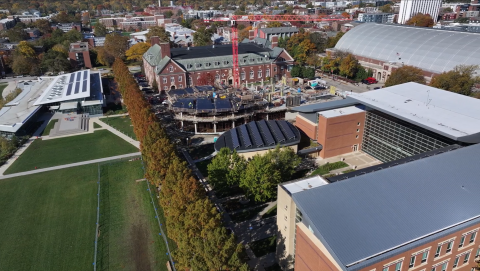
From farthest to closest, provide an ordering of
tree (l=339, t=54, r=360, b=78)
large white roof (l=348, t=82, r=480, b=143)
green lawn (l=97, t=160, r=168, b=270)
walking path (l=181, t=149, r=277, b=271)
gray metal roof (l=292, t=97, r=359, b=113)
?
1. tree (l=339, t=54, r=360, b=78)
2. gray metal roof (l=292, t=97, r=359, b=113)
3. large white roof (l=348, t=82, r=480, b=143)
4. green lawn (l=97, t=160, r=168, b=270)
5. walking path (l=181, t=149, r=277, b=271)

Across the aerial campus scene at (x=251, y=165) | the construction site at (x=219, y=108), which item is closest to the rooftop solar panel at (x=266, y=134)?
the aerial campus scene at (x=251, y=165)

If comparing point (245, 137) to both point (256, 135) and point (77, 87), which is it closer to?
point (256, 135)

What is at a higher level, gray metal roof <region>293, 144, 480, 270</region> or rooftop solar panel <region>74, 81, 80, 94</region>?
gray metal roof <region>293, 144, 480, 270</region>

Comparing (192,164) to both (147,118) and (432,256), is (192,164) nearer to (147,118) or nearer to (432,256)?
(147,118)

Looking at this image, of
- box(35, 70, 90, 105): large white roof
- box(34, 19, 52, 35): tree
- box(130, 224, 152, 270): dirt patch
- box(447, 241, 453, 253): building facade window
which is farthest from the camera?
box(34, 19, 52, 35): tree

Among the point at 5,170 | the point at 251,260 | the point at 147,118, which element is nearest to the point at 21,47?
the point at 5,170

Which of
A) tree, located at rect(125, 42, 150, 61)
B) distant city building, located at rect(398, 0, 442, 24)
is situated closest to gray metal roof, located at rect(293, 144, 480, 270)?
tree, located at rect(125, 42, 150, 61)

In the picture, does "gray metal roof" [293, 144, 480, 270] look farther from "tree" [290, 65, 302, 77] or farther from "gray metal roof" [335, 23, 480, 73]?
"tree" [290, 65, 302, 77]
